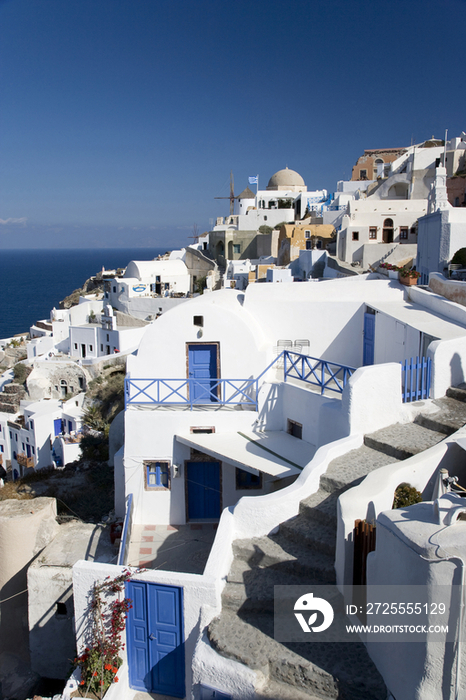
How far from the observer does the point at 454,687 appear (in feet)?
15.4

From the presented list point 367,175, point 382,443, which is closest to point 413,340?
point 382,443

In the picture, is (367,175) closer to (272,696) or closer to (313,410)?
(313,410)

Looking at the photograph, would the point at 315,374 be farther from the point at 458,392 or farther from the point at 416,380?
the point at 458,392

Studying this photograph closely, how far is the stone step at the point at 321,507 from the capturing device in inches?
285

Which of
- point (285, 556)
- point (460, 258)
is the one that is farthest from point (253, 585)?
point (460, 258)

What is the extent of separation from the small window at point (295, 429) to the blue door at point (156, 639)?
5483 mm

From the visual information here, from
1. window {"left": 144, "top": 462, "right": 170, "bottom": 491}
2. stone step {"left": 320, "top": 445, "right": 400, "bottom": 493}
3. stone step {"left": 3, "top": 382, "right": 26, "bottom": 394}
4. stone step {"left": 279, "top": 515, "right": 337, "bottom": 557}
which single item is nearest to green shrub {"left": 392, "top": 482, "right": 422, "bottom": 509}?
stone step {"left": 320, "top": 445, "right": 400, "bottom": 493}

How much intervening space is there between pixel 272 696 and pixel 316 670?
0.57 m

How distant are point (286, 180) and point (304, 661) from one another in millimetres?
70128

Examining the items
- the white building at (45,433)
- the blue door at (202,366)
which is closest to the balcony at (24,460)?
the white building at (45,433)

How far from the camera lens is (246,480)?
40.8ft

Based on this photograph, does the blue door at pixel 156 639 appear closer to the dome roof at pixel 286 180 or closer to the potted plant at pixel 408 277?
the potted plant at pixel 408 277

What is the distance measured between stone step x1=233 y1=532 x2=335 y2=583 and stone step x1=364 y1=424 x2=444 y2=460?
2209 mm

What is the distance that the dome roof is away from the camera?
6956 cm
